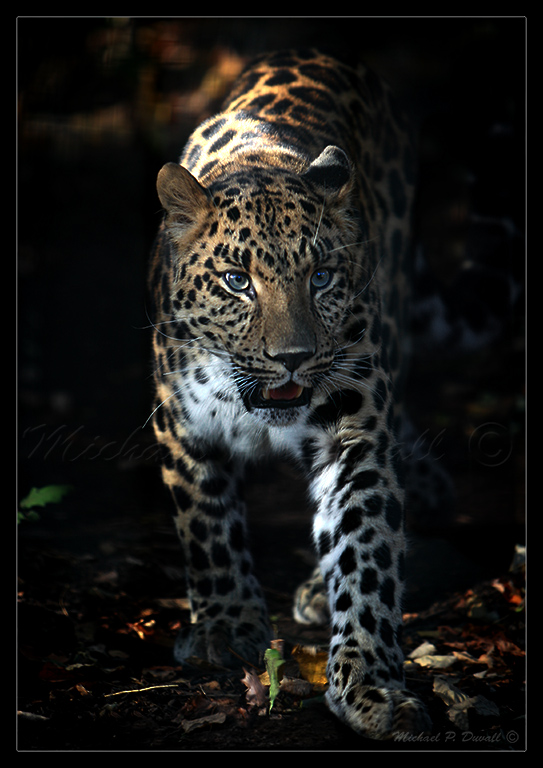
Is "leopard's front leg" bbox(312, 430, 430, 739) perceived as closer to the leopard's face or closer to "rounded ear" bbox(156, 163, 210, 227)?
the leopard's face

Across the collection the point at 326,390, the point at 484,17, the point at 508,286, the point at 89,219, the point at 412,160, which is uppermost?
the point at 484,17

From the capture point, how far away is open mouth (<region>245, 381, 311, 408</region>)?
4.08 m

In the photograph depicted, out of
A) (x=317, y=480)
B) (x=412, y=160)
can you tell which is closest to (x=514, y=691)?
(x=317, y=480)

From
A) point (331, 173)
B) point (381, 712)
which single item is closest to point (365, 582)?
point (381, 712)

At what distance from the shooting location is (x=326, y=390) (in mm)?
4168

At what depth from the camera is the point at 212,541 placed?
475cm

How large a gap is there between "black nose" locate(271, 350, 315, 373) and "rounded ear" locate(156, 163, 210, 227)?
845mm

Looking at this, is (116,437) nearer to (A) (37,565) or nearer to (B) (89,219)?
(A) (37,565)

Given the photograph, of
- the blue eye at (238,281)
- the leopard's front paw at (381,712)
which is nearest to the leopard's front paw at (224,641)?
the leopard's front paw at (381,712)

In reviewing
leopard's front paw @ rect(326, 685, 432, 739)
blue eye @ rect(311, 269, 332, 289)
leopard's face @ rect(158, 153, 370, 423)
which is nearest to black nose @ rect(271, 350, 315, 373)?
leopard's face @ rect(158, 153, 370, 423)

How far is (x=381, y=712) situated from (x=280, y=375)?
1.53 meters

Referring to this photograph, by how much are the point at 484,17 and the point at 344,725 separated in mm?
3574

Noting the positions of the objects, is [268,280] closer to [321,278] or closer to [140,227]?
[321,278]

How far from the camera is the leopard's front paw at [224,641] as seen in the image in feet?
15.0
